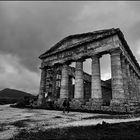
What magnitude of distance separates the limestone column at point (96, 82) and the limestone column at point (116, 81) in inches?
82.0

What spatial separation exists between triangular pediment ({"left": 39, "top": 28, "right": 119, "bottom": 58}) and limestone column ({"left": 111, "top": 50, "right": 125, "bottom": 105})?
3.30 meters

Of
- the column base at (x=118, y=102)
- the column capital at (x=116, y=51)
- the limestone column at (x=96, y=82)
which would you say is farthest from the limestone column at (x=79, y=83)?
the column capital at (x=116, y=51)

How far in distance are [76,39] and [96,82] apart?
8.85 meters

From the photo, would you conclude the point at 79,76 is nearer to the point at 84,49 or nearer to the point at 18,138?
the point at 84,49

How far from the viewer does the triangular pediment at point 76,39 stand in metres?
21.1

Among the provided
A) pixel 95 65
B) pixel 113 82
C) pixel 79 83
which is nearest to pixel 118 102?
pixel 113 82

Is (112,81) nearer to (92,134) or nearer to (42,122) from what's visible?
(42,122)

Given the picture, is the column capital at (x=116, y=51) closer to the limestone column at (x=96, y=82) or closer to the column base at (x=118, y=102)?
the limestone column at (x=96, y=82)

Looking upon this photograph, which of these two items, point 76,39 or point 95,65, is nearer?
point 95,65

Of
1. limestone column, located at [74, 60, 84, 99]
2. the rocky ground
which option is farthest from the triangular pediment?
the rocky ground

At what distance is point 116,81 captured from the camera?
18891 millimetres

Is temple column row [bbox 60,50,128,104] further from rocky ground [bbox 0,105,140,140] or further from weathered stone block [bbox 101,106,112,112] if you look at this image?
rocky ground [bbox 0,105,140,140]

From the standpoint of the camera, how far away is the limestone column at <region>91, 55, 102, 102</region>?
1974cm

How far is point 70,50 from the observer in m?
25.2
